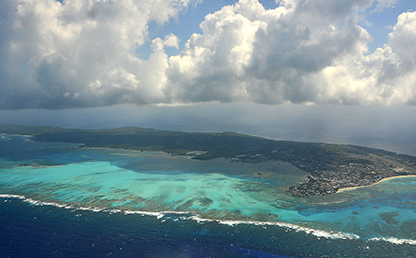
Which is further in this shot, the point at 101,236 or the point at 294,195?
the point at 294,195

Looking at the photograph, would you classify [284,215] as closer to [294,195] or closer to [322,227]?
[322,227]

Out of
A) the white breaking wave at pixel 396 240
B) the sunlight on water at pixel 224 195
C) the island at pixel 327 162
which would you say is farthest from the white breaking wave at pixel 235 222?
the island at pixel 327 162

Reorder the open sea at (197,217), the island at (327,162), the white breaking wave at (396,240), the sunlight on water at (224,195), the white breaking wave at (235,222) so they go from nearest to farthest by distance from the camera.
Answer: the open sea at (197,217)
the white breaking wave at (396,240)
the white breaking wave at (235,222)
the sunlight on water at (224,195)
the island at (327,162)

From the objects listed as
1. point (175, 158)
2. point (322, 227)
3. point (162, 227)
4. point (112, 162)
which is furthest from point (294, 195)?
point (112, 162)

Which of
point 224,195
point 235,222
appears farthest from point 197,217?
point 224,195

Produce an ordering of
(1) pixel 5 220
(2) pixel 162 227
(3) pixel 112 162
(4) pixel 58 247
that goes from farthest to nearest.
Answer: (3) pixel 112 162, (1) pixel 5 220, (2) pixel 162 227, (4) pixel 58 247

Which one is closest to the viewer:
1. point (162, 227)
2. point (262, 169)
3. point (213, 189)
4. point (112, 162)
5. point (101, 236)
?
point (101, 236)

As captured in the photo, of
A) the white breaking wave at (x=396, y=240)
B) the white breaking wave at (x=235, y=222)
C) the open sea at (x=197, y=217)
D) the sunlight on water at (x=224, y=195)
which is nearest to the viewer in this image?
the open sea at (x=197, y=217)

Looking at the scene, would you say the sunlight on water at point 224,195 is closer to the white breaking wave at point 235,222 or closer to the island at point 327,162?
the white breaking wave at point 235,222
